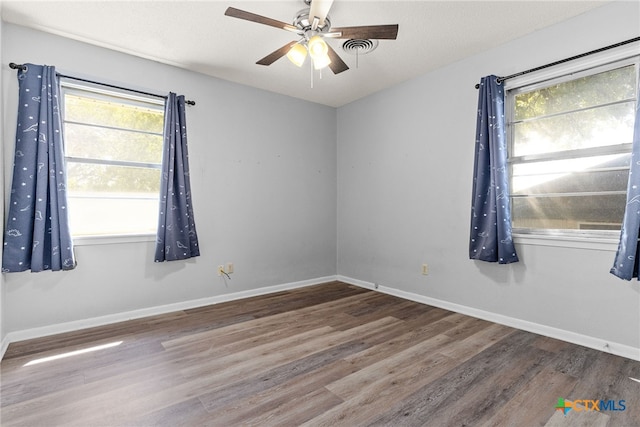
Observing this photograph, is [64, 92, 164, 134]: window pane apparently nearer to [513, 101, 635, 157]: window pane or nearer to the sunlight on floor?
the sunlight on floor

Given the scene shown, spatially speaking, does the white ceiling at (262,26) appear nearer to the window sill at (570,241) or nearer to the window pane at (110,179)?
the window pane at (110,179)

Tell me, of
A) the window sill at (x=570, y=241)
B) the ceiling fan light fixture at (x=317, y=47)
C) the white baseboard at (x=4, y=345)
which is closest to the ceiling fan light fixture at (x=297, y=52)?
the ceiling fan light fixture at (x=317, y=47)

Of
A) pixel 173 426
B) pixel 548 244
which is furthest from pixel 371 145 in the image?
pixel 173 426

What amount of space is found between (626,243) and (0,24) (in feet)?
16.0

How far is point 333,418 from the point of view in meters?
1.72

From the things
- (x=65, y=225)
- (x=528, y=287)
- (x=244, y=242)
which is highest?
(x=65, y=225)

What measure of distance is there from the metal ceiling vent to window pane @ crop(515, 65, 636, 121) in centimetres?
143

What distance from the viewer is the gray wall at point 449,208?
253cm

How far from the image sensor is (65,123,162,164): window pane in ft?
10.00

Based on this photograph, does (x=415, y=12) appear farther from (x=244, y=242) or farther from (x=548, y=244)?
(x=244, y=242)

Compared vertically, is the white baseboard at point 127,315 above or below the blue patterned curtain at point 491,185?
below

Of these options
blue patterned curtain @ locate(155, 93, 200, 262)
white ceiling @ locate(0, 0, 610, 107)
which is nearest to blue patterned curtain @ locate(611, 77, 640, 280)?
white ceiling @ locate(0, 0, 610, 107)

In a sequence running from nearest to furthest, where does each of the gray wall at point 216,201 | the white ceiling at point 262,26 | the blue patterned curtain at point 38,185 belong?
the white ceiling at point 262,26
the blue patterned curtain at point 38,185
the gray wall at point 216,201

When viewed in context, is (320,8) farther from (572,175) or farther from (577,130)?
(572,175)
